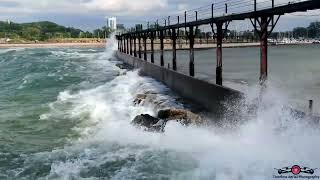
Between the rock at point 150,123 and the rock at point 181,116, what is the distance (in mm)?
472

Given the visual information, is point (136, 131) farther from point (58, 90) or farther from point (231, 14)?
point (58, 90)

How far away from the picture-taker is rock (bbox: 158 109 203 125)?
21078 millimetres

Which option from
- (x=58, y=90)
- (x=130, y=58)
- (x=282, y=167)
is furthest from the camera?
(x=130, y=58)

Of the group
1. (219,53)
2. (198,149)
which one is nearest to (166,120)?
(198,149)

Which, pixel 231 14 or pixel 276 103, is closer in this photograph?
pixel 276 103

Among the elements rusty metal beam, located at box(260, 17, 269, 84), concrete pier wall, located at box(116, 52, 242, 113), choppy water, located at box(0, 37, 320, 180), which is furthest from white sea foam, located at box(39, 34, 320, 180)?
concrete pier wall, located at box(116, 52, 242, 113)

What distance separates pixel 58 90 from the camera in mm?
40250

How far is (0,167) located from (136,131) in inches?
241

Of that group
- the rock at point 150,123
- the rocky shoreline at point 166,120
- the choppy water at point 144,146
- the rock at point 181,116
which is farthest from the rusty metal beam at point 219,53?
the rock at point 150,123

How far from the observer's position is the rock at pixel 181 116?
21.1 meters

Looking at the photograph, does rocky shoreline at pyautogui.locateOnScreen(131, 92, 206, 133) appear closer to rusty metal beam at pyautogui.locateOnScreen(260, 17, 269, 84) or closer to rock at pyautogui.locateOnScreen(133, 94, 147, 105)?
rusty metal beam at pyautogui.locateOnScreen(260, 17, 269, 84)

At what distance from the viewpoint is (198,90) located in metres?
26.9

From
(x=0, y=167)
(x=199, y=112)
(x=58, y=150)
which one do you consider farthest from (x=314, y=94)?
(x=0, y=167)

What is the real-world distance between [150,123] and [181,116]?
4.44 ft
